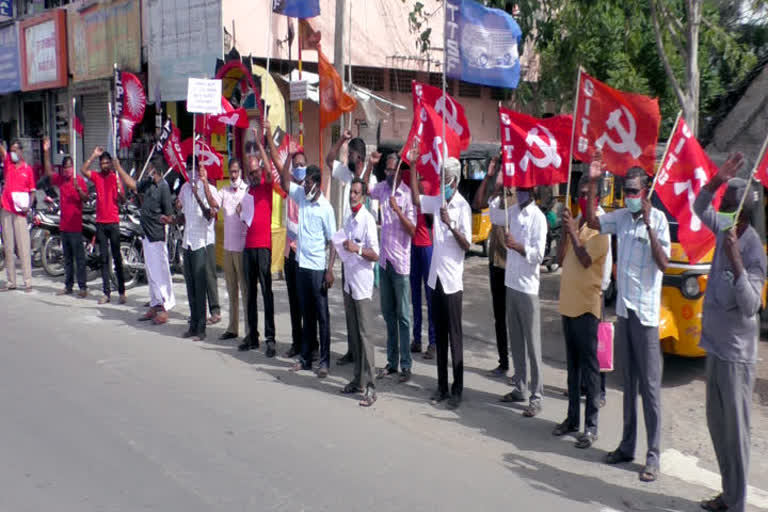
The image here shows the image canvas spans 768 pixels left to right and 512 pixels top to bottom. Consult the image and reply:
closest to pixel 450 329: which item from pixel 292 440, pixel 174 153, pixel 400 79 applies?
pixel 292 440

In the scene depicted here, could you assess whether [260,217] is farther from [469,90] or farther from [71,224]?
[469,90]

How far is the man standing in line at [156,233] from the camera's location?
909 centimetres

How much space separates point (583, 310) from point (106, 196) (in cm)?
697

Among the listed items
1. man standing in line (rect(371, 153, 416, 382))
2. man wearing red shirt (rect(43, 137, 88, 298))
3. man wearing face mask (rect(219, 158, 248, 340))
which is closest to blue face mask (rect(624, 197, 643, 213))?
man standing in line (rect(371, 153, 416, 382))

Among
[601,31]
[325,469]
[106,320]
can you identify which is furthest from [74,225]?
[601,31]

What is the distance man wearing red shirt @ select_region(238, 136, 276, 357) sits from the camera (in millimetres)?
7824

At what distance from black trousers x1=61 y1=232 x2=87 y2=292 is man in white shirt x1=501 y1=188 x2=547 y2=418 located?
6869mm

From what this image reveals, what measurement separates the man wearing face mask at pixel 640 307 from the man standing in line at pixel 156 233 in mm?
5751

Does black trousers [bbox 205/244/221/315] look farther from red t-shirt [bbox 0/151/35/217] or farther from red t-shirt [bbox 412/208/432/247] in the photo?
red t-shirt [bbox 0/151/35/217]

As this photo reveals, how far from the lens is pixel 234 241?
8.34 m

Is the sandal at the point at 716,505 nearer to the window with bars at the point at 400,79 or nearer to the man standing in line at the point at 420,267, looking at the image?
the man standing in line at the point at 420,267

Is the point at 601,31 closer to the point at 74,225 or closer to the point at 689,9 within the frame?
the point at 689,9

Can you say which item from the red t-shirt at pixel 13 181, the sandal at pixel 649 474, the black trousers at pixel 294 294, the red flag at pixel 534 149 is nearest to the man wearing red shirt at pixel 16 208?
the red t-shirt at pixel 13 181

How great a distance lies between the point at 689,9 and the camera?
802 cm
